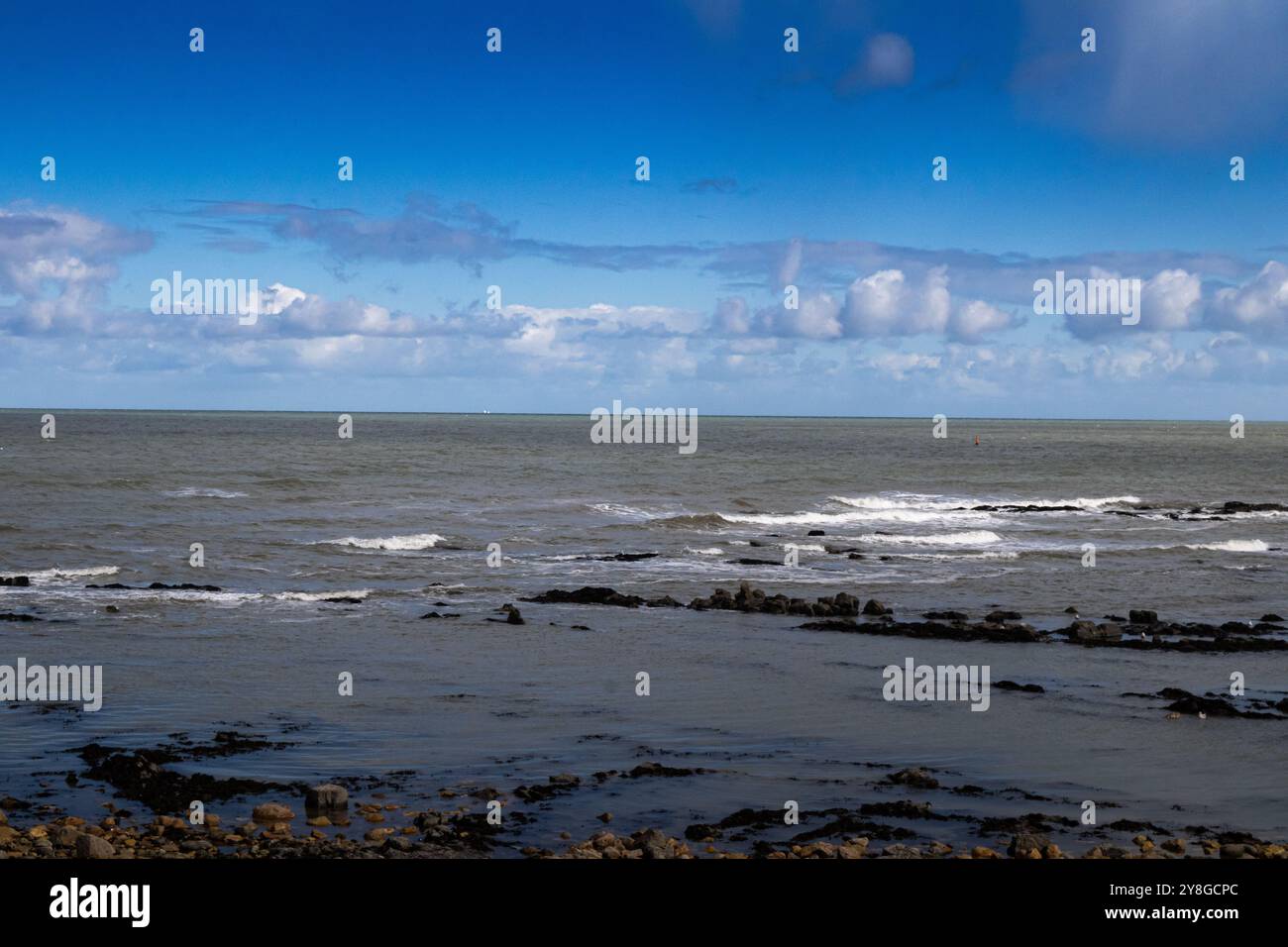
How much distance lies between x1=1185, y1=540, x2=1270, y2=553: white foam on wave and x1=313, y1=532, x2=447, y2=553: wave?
24042 millimetres

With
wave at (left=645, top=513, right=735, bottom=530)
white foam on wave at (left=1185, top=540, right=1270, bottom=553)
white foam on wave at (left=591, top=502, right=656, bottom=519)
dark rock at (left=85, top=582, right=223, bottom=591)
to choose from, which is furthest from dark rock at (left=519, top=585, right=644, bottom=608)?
white foam on wave at (left=1185, top=540, right=1270, bottom=553)

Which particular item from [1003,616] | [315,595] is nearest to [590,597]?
[315,595]

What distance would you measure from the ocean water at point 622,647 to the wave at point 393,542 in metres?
0.14

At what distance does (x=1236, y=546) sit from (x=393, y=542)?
27035 mm

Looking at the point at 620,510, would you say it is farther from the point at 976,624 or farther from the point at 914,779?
the point at 914,779

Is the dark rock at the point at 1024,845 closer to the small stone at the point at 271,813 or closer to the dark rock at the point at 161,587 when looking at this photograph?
the small stone at the point at 271,813

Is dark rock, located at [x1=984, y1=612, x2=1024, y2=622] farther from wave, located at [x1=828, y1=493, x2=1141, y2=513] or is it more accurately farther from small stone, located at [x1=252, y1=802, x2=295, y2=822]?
wave, located at [x1=828, y1=493, x2=1141, y2=513]

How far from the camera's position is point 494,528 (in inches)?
1725

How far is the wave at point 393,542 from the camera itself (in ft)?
124

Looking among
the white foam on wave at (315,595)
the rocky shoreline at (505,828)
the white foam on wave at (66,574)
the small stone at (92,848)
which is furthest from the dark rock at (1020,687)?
the white foam on wave at (66,574)

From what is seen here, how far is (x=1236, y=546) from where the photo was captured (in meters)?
39.9

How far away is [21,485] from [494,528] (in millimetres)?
24928
